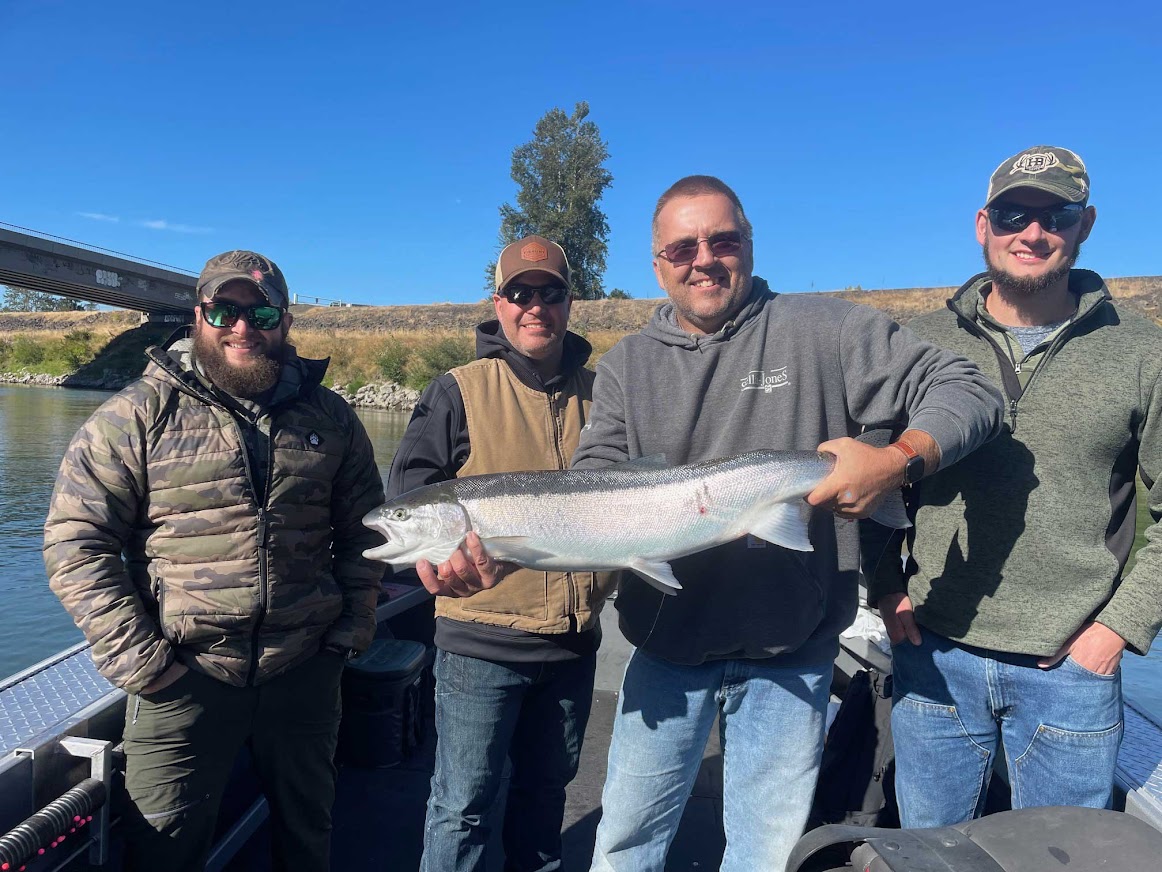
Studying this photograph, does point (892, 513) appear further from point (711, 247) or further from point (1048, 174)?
point (1048, 174)

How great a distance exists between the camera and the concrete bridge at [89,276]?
38.2 meters

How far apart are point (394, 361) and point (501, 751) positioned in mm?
42261

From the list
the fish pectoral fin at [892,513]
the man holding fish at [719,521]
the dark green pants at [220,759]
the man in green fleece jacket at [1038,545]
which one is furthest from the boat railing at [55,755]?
the man in green fleece jacket at [1038,545]

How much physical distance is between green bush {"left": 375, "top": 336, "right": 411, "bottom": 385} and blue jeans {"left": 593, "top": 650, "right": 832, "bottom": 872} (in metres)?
40.8

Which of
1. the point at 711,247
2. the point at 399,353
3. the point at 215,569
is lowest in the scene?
the point at 215,569

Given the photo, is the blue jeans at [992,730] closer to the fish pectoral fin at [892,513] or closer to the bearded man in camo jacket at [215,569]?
the fish pectoral fin at [892,513]

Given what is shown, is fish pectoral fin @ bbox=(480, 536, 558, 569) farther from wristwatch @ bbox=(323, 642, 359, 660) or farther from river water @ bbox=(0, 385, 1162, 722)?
river water @ bbox=(0, 385, 1162, 722)

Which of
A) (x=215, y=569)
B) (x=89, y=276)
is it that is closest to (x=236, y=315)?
(x=215, y=569)

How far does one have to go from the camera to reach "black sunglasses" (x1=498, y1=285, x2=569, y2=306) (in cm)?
326

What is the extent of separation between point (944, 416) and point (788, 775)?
1.29 metres

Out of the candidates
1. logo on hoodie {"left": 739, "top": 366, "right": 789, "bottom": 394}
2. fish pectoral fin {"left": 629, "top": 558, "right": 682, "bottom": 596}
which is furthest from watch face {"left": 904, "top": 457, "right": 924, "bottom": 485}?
fish pectoral fin {"left": 629, "top": 558, "right": 682, "bottom": 596}

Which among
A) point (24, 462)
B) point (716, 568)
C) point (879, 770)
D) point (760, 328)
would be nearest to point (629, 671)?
point (716, 568)

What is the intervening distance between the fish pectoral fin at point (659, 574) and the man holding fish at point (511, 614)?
1.34ft

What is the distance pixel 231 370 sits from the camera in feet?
10.1
